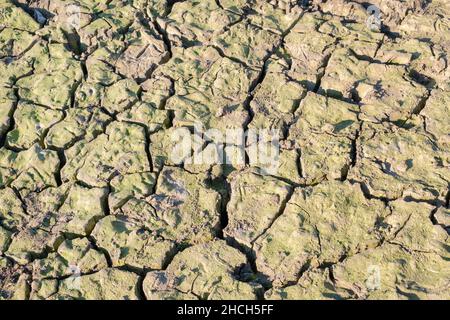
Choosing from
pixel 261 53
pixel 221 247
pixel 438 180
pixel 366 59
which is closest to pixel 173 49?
pixel 261 53

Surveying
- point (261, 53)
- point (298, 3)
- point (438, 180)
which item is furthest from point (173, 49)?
point (438, 180)

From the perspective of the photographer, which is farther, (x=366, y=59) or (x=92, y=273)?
(x=366, y=59)

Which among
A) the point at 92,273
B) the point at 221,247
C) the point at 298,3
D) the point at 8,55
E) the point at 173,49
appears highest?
the point at 298,3

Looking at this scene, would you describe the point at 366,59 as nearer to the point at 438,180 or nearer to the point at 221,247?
the point at 438,180

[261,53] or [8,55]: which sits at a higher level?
[261,53]

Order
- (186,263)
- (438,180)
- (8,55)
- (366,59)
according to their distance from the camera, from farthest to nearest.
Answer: (8,55)
(366,59)
(438,180)
(186,263)

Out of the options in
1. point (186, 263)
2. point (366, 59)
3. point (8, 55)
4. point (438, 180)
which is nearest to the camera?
point (186, 263)
